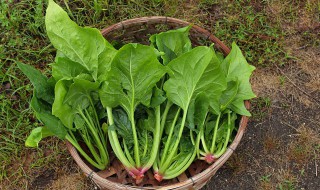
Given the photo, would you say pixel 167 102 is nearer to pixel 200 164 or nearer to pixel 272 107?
pixel 200 164

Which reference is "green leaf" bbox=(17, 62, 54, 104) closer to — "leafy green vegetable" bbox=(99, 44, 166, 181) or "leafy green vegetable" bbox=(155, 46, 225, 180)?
"leafy green vegetable" bbox=(99, 44, 166, 181)

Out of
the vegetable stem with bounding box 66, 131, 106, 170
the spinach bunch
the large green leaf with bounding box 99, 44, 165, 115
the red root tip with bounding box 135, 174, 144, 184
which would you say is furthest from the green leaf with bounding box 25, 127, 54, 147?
the red root tip with bounding box 135, 174, 144, 184

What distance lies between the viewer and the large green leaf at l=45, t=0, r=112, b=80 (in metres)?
1.78

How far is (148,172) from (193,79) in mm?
489

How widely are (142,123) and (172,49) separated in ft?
1.17

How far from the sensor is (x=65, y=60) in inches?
68.8

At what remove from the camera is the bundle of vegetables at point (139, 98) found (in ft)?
5.75

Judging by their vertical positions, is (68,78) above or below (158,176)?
above

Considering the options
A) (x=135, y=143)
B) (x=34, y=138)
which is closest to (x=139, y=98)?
(x=135, y=143)

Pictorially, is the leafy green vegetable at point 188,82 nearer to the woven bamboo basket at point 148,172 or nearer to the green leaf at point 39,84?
the woven bamboo basket at point 148,172

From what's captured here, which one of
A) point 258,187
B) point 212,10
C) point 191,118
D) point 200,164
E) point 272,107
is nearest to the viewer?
point 191,118

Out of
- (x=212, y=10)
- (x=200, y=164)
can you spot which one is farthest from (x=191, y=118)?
(x=212, y=10)

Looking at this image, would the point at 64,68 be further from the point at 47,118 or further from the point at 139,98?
the point at 139,98

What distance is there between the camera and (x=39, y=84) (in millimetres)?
1783
